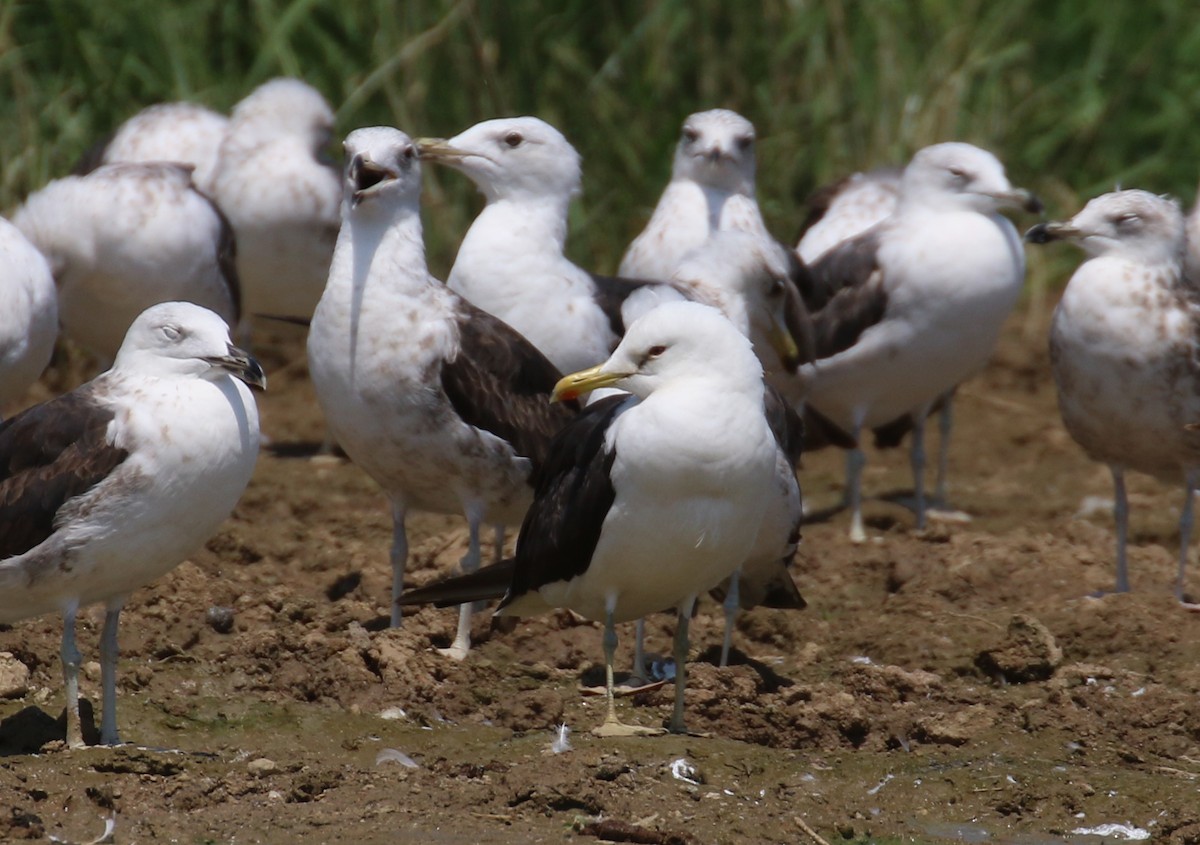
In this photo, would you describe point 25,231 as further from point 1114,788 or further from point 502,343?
point 1114,788

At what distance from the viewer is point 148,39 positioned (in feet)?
40.4

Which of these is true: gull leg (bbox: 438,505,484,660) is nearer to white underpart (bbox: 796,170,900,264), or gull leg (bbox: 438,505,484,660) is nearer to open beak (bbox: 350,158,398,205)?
open beak (bbox: 350,158,398,205)

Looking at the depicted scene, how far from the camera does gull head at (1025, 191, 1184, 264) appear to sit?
8.42 metres

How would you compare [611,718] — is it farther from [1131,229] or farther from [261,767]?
[1131,229]

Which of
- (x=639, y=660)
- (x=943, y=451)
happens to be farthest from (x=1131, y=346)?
(x=639, y=660)

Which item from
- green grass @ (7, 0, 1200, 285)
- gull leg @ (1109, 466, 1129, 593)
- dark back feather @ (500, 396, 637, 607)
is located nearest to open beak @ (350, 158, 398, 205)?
dark back feather @ (500, 396, 637, 607)

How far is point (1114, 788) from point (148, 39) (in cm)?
830

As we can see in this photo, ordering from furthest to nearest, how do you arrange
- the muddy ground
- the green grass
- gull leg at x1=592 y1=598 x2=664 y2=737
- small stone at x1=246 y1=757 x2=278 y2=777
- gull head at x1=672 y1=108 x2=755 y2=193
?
the green grass < gull head at x1=672 y1=108 x2=755 y2=193 < gull leg at x1=592 y1=598 x2=664 y2=737 < small stone at x1=246 y1=757 x2=278 y2=777 < the muddy ground

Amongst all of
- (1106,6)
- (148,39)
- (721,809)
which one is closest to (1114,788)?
(721,809)

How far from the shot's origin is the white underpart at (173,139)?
36.3 feet

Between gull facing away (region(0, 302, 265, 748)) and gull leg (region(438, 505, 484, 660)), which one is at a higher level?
gull facing away (region(0, 302, 265, 748))

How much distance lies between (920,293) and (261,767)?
4.75 m

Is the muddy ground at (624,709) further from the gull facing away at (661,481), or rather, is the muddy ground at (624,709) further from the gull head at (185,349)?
the gull head at (185,349)

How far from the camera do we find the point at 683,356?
5.98m
